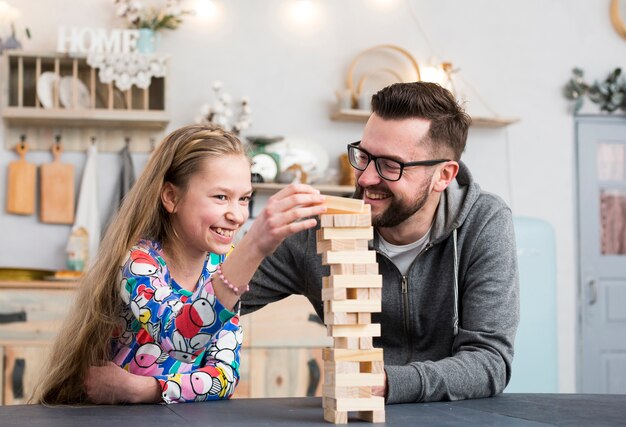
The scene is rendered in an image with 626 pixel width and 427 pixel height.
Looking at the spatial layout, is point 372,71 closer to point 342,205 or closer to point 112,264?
point 112,264

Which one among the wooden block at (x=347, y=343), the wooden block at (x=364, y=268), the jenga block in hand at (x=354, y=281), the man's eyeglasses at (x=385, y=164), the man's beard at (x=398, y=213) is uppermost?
the man's eyeglasses at (x=385, y=164)

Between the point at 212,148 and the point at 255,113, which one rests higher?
the point at 255,113

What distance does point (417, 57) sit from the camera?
501 centimetres

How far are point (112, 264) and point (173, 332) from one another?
30cm

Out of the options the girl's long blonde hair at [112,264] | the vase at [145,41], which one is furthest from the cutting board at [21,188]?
the girl's long blonde hair at [112,264]

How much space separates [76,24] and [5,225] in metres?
1.06

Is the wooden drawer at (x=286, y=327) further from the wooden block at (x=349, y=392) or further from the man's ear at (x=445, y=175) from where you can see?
the wooden block at (x=349, y=392)

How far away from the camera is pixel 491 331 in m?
1.92

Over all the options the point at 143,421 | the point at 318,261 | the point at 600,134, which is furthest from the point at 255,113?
the point at 143,421

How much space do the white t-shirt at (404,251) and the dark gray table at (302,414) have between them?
0.51 meters

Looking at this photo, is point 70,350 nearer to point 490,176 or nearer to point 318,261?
point 318,261

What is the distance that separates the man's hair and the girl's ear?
521 mm

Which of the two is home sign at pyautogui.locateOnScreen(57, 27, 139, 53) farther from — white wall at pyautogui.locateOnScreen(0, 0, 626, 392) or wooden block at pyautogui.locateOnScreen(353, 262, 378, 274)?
wooden block at pyautogui.locateOnScreen(353, 262, 378, 274)

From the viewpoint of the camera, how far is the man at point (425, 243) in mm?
2002
